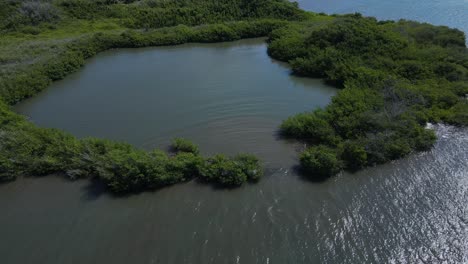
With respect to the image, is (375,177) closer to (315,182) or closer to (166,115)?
(315,182)

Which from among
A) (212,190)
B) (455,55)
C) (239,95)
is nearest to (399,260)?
(212,190)

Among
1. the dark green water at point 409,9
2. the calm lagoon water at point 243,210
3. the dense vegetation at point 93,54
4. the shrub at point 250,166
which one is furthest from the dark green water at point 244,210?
the dark green water at point 409,9

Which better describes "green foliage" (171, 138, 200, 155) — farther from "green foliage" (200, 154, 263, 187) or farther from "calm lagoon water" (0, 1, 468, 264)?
"green foliage" (200, 154, 263, 187)

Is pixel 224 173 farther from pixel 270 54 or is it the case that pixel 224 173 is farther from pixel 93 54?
pixel 93 54

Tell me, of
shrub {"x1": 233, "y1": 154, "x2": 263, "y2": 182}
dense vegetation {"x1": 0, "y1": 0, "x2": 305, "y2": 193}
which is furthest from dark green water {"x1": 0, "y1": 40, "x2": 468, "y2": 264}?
dense vegetation {"x1": 0, "y1": 0, "x2": 305, "y2": 193}

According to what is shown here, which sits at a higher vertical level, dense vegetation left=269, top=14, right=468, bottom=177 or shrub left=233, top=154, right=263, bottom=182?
dense vegetation left=269, top=14, right=468, bottom=177

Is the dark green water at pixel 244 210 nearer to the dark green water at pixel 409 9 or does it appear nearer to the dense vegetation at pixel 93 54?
the dense vegetation at pixel 93 54
